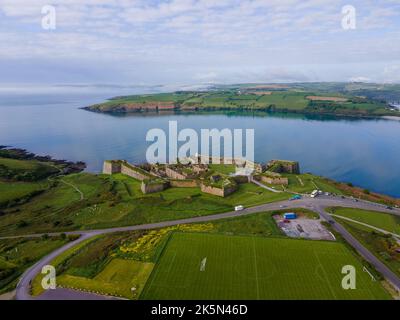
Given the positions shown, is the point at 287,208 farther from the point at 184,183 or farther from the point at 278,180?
the point at 184,183

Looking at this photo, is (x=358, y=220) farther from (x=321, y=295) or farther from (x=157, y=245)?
(x=157, y=245)

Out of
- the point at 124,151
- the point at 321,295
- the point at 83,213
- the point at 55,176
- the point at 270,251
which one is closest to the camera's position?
the point at 321,295

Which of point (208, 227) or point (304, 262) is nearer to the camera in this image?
point (304, 262)
